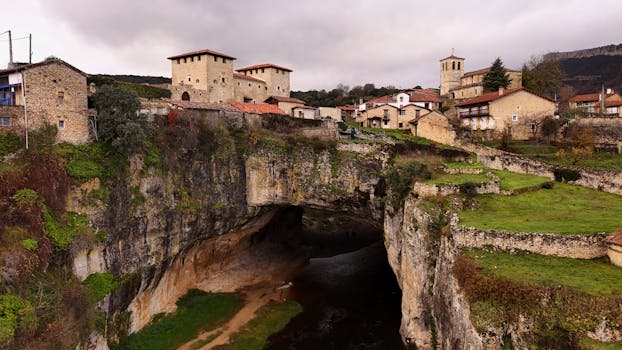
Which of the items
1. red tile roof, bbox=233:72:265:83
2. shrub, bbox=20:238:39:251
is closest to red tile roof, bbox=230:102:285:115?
red tile roof, bbox=233:72:265:83

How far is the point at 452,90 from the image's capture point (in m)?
49.8

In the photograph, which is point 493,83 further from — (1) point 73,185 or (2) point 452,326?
(1) point 73,185

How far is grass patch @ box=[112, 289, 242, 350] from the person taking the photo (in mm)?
23938

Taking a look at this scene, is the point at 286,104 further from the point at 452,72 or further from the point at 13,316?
the point at 13,316

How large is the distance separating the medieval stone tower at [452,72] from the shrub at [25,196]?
44.6 m

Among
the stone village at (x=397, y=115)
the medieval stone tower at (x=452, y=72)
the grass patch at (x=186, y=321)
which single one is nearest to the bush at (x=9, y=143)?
the stone village at (x=397, y=115)

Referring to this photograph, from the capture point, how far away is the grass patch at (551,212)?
678 inches

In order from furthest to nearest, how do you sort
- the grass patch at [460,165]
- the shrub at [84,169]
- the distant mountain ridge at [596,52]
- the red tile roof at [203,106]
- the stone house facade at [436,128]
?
the distant mountain ridge at [596,52]
the stone house facade at [436,128]
the red tile roof at [203,106]
the grass patch at [460,165]
the shrub at [84,169]

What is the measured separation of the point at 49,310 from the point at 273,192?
17061 millimetres

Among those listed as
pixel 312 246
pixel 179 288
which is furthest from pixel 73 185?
pixel 312 246

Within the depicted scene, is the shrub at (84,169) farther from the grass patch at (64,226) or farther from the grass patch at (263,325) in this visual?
the grass patch at (263,325)

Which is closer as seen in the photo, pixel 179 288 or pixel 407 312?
pixel 407 312

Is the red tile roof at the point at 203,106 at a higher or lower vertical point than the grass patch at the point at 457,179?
higher

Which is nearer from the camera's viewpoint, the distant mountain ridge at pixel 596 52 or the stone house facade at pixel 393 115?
the stone house facade at pixel 393 115
